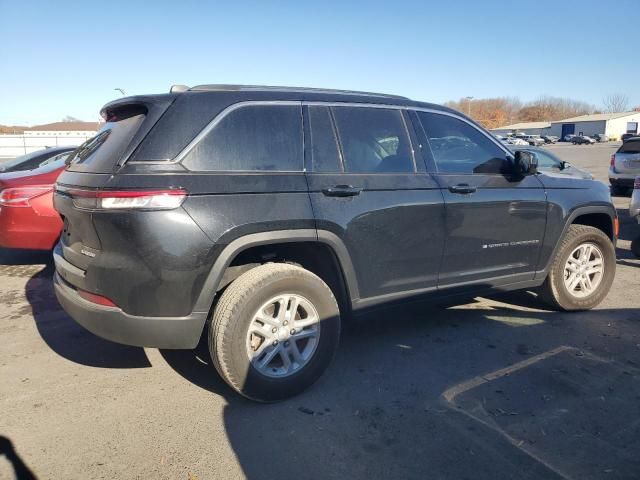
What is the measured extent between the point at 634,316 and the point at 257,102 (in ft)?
13.2

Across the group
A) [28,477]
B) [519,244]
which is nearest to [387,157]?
[519,244]

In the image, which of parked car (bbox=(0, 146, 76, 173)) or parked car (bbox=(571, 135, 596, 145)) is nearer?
parked car (bbox=(0, 146, 76, 173))

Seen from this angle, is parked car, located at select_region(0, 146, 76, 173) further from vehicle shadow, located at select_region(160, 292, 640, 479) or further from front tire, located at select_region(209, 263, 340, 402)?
front tire, located at select_region(209, 263, 340, 402)

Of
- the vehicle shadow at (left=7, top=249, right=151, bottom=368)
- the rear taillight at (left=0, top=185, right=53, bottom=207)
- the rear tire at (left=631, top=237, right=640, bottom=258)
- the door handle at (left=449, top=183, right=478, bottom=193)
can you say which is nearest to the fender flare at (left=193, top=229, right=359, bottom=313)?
the door handle at (left=449, top=183, right=478, bottom=193)

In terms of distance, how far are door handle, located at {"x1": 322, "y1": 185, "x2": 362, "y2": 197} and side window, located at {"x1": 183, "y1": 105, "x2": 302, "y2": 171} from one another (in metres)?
0.24

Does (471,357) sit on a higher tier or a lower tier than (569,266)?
lower

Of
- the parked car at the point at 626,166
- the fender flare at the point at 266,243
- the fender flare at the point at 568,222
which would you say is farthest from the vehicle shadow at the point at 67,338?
the parked car at the point at 626,166

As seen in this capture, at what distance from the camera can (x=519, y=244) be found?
430 centimetres

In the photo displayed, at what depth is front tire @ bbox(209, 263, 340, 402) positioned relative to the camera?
3.04 meters

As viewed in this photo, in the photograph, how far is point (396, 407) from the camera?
10.4 feet

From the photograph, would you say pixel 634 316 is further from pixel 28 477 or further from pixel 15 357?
pixel 15 357

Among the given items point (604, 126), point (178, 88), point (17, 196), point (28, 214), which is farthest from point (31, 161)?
point (604, 126)

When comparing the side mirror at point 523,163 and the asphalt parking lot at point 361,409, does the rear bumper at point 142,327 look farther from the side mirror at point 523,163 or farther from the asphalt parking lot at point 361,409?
the side mirror at point 523,163

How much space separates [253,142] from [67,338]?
2467 mm
